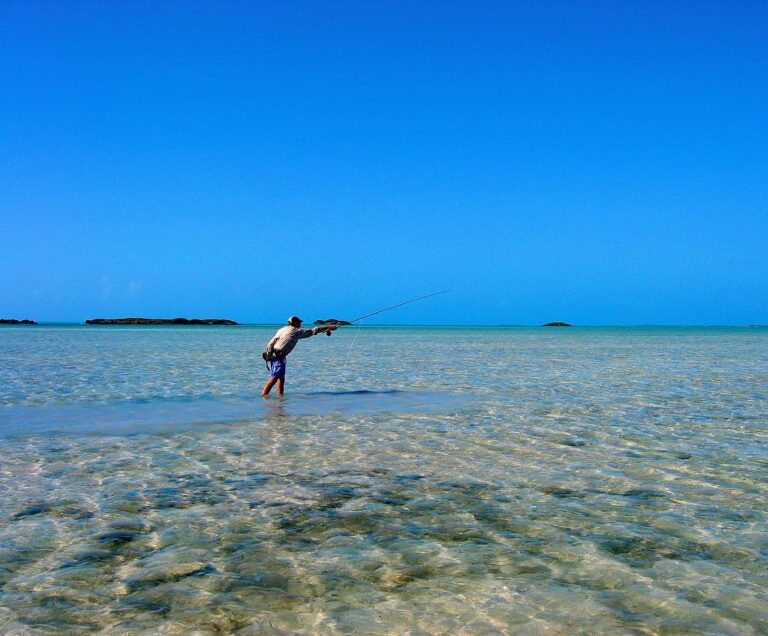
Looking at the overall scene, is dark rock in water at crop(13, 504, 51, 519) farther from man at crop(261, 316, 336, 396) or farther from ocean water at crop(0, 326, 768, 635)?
man at crop(261, 316, 336, 396)

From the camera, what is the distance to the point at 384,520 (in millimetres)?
6145

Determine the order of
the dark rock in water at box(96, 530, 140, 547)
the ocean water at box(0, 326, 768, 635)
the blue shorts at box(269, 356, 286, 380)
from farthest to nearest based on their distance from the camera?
1. the blue shorts at box(269, 356, 286, 380)
2. the dark rock in water at box(96, 530, 140, 547)
3. the ocean water at box(0, 326, 768, 635)

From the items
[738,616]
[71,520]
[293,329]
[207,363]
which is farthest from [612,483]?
[207,363]

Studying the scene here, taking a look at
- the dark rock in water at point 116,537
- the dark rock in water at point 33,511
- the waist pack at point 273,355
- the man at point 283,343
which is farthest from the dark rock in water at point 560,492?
the waist pack at point 273,355

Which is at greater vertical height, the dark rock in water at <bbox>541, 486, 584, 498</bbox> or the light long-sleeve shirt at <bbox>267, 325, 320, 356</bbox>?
the light long-sleeve shirt at <bbox>267, 325, 320, 356</bbox>

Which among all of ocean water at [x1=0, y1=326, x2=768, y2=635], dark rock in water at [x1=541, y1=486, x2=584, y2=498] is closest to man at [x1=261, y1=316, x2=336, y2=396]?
ocean water at [x1=0, y1=326, x2=768, y2=635]

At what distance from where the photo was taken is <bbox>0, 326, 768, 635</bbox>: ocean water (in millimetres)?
4281

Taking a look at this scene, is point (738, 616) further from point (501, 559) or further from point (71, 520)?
point (71, 520)

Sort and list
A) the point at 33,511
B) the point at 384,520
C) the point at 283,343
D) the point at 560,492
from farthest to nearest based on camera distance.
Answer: the point at 283,343 < the point at 560,492 < the point at 33,511 < the point at 384,520

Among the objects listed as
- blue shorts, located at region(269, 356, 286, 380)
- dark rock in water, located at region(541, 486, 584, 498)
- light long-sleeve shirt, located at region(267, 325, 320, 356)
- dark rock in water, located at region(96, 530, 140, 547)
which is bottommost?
dark rock in water, located at region(96, 530, 140, 547)

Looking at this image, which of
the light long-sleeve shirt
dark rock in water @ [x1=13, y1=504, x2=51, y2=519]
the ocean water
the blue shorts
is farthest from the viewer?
the blue shorts

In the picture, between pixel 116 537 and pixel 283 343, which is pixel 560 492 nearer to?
pixel 116 537

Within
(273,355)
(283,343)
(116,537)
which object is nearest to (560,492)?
(116,537)

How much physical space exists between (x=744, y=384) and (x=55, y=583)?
18.6m
